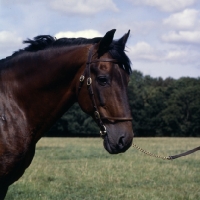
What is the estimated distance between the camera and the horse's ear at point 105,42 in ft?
15.3

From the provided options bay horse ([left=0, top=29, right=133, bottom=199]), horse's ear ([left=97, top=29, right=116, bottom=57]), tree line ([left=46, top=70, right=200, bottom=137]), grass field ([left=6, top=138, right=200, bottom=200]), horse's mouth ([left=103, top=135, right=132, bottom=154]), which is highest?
horse's ear ([left=97, top=29, right=116, bottom=57])

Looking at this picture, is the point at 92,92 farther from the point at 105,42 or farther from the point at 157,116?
the point at 157,116

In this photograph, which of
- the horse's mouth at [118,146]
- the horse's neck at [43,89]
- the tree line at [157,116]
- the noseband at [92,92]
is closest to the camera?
the horse's mouth at [118,146]

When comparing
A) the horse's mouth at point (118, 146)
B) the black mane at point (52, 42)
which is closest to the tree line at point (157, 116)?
the black mane at point (52, 42)

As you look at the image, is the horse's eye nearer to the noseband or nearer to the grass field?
the noseband

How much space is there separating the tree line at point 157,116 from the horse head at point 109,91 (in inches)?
2524

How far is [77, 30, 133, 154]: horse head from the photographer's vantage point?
14.7 ft

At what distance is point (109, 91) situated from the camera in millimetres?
4562

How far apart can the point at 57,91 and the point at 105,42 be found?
917 millimetres

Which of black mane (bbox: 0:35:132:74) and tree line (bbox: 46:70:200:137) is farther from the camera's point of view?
tree line (bbox: 46:70:200:137)

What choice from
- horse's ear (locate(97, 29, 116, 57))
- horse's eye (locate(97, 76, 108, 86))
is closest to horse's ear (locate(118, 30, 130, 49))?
horse's ear (locate(97, 29, 116, 57))

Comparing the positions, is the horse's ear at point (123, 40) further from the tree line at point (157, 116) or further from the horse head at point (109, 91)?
the tree line at point (157, 116)

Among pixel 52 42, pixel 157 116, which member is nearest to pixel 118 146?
pixel 52 42

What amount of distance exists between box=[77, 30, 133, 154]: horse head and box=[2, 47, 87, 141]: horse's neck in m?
0.25
